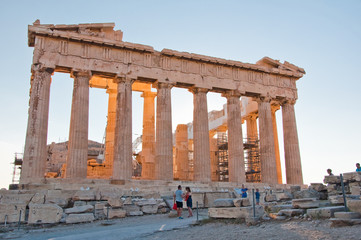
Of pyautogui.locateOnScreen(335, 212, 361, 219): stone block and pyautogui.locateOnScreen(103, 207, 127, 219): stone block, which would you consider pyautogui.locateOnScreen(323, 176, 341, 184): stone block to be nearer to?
pyautogui.locateOnScreen(335, 212, 361, 219): stone block

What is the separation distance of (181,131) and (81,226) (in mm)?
18868

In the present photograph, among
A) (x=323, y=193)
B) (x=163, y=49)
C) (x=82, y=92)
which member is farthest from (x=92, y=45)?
(x=323, y=193)

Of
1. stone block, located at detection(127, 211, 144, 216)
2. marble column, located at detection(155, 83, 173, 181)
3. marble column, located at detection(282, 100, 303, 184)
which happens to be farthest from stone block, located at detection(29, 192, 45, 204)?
marble column, located at detection(282, 100, 303, 184)

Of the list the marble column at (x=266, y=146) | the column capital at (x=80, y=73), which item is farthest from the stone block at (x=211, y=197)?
the column capital at (x=80, y=73)

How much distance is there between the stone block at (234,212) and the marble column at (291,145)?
16.6m

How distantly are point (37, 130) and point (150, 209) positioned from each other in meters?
8.91

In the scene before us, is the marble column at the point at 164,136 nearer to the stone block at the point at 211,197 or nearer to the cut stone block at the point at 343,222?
the stone block at the point at 211,197

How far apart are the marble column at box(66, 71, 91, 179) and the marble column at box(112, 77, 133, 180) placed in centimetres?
183

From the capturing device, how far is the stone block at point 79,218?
13646 millimetres

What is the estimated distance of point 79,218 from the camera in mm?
13836

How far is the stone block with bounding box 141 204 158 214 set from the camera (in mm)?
15648

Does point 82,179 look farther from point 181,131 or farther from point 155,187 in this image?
point 181,131

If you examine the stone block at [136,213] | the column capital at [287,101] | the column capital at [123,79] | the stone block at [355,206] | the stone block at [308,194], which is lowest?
the stone block at [136,213]

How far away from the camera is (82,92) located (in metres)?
22.1
